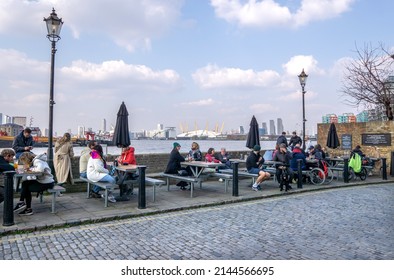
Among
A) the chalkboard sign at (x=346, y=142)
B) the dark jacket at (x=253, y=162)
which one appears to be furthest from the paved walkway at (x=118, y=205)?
the chalkboard sign at (x=346, y=142)

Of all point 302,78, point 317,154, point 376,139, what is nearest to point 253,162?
point 317,154

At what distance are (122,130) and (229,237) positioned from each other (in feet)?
20.2

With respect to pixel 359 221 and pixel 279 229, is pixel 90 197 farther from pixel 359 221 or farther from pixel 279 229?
pixel 359 221

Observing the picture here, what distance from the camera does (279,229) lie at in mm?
5758

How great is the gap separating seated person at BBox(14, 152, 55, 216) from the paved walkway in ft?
0.74

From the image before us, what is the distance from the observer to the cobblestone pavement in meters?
4.45

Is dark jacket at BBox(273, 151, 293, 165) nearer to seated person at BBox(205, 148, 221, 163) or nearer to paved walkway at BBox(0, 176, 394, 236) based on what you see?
paved walkway at BBox(0, 176, 394, 236)

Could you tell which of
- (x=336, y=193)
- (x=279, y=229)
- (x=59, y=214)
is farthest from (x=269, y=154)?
(x=59, y=214)

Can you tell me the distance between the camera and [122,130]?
10320mm

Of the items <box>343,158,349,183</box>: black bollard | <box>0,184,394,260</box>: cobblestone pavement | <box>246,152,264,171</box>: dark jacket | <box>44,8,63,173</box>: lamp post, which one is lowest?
<box>0,184,394,260</box>: cobblestone pavement

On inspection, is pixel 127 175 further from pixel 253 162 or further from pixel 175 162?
pixel 253 162

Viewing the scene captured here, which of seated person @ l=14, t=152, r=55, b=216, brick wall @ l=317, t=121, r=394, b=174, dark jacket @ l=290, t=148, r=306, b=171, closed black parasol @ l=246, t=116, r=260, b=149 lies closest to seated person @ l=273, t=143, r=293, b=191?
dark jacket @ l=290, t=148, r=306, b=171

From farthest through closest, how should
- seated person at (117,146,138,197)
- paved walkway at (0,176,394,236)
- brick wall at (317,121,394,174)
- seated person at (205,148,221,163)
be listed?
brick wall at (317,121,394,174) < seated person at (205,148,221,163) < seated person at (117,146,138,197) < paved walkway at (0,176,394,236)
